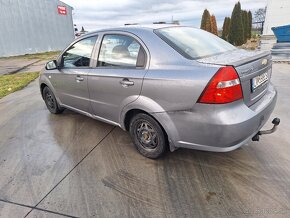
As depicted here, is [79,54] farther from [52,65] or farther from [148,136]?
[148,136]

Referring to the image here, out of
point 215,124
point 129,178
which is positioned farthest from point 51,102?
point 215,124

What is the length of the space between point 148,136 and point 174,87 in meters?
0.85

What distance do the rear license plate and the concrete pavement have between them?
0.94m

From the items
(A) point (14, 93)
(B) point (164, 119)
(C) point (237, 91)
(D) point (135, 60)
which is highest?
(D) point (135, 60)

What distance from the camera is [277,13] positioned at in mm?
24234

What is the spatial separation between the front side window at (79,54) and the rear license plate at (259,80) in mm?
2231

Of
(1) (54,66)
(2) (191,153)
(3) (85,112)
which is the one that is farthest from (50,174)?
(1) (54,66)

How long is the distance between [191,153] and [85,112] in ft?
6.02

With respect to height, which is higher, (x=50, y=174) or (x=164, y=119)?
(x=164, y=119)

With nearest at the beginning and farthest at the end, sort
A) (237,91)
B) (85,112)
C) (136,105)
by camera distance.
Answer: (237,91)
(136,105)
(85,112)

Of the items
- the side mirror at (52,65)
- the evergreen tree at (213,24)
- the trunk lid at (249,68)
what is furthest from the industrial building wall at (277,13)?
the side mirror at (52,65)

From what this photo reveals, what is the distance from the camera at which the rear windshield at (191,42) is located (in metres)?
2.85

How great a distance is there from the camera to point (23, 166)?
10.8 ft

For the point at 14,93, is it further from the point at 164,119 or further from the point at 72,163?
the point at 164,119
